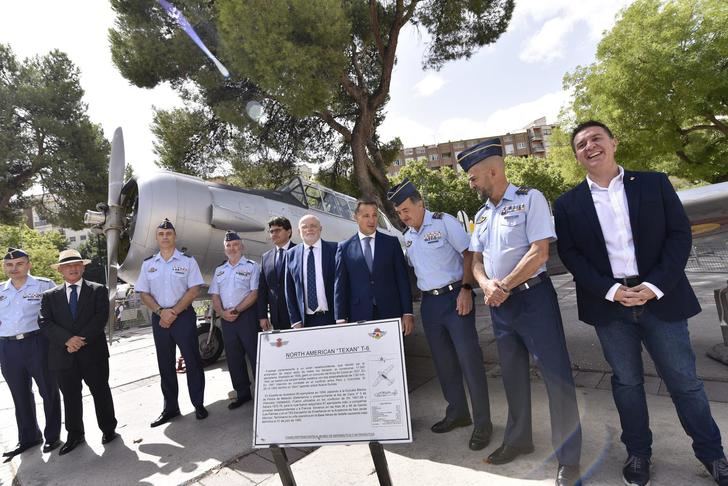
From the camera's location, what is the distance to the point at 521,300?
2500mm

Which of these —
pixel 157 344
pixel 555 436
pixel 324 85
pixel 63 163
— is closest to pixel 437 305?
pixel 555 436

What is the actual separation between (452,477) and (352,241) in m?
1.87

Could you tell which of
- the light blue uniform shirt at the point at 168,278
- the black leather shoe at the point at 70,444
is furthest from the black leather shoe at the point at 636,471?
the black leather shoe at the point at 70,444

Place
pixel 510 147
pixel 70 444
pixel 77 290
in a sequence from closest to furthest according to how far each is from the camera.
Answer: pixel 70 444
pixel 77 290
pixel 510 147

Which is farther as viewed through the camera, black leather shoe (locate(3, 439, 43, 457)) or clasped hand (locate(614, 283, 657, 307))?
black leather shoe (locate(3, 439, 43, 457))

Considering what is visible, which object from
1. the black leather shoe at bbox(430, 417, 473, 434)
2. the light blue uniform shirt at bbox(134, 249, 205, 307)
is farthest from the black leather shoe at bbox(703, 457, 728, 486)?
the light blue uniform shirt at bbox(134, 249, 205, 307)

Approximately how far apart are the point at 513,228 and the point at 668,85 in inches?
591

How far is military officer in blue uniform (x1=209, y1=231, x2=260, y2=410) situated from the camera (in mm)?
4270

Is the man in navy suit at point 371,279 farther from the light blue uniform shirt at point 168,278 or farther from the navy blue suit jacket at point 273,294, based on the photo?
the light blue uniform shirt at point 168,278

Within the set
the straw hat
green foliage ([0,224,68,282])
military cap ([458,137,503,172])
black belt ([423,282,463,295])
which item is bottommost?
black belt ([423,282,463,295])

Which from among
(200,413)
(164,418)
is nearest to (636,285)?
(200,413)

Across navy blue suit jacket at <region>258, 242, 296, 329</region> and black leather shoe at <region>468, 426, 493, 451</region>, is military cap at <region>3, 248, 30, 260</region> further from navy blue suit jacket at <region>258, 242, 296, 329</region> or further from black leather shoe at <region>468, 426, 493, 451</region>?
black leather shoe at <region>468, 426, 493, 451</region>

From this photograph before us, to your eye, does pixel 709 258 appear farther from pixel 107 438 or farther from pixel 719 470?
pixel 107 438

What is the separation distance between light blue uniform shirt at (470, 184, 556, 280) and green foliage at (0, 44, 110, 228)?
21.5m
